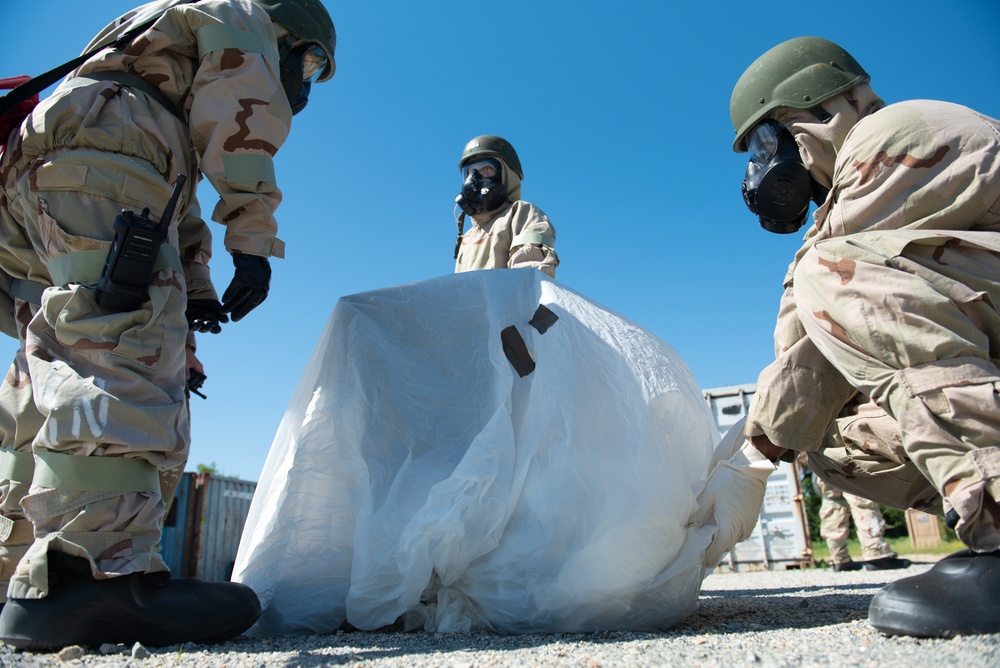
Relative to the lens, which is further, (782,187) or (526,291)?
(526,291)

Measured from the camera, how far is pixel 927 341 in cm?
123

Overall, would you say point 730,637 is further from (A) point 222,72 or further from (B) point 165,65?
(B) point 165,65

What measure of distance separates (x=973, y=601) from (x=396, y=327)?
157cm

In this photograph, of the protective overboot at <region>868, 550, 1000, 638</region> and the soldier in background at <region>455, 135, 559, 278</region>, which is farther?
the soldier in background at <region>455, 135, 559, 278</region>

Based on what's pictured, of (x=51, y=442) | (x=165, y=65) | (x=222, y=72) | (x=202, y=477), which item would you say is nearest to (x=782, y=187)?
(x=222, y=72)

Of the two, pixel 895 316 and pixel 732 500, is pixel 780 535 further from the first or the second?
pixel 895 316

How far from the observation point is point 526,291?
2074 mm

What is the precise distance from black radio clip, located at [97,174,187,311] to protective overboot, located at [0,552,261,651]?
56cm

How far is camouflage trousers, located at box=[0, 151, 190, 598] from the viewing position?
1381 millimetres

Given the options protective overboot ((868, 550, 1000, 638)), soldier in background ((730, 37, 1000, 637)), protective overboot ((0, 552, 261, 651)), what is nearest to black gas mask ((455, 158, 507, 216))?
soldier in background ((730, 37, 1000, 637))

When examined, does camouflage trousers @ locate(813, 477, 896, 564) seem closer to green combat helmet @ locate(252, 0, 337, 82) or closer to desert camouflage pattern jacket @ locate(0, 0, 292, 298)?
green combat helmet @ locate(252, 0, 337, 82)

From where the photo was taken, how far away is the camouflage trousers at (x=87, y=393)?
1381 millimetres

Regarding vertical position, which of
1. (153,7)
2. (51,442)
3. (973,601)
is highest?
(153,7)

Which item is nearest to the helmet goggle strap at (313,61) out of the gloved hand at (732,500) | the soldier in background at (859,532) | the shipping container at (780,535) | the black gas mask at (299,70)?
the black gas mask at (299,70)
